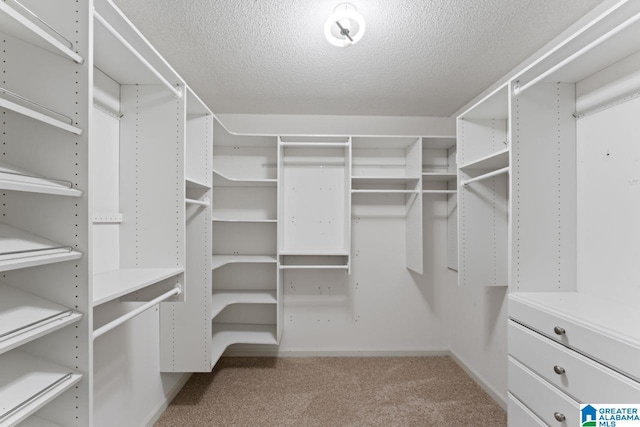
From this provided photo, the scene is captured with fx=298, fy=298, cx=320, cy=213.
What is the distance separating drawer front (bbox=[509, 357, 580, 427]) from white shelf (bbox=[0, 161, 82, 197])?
6.66 feet

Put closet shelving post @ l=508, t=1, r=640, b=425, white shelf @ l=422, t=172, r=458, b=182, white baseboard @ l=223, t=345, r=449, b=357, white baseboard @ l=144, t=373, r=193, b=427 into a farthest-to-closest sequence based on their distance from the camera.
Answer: white baseboard @ l=223, t=345, r=449, b=357
white shelf @ l=422, t=172, r=458, b=182
white baseboard @ l=144, t=373, r=193, b=427
closet shelving post @ l=508, t=1, r=640, b=425

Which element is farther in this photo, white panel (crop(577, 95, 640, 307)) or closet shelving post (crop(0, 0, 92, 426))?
white panel (crop(577, 95, 640, 307))

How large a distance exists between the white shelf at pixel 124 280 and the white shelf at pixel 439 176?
2192 millimetres

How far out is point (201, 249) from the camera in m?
2.19

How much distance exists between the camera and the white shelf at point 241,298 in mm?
2614

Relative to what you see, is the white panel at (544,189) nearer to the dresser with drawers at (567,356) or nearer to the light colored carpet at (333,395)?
the dresser with drawers at (567,356)

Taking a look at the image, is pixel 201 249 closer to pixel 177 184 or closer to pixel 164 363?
pixel 177 184

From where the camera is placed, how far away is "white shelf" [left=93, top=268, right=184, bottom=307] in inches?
45.4

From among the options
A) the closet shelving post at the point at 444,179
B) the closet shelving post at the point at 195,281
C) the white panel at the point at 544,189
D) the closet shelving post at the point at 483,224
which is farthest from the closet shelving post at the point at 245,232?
the white panel at the point at 544,189

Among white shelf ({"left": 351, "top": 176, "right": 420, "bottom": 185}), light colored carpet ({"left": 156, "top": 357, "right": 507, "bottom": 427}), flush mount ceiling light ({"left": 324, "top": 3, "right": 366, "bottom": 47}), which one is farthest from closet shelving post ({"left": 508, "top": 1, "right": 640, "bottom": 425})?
white shelf ({"left": 351, "top": 176, "right": 420, "bottom": 185})

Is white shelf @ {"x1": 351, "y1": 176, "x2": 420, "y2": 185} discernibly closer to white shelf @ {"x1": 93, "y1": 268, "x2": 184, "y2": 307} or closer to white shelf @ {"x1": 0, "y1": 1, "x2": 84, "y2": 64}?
white shelf @ {"x1": 93, "y1": 268, "x2": 184, "y2": 307}

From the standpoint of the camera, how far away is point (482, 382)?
2465mm

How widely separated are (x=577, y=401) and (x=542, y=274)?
64 centimetres

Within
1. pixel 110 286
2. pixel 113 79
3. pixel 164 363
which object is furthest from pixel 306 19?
pixel 164 363
